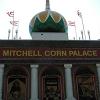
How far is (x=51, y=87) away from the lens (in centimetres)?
3122

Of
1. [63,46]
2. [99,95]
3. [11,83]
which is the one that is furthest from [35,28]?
[99,95]

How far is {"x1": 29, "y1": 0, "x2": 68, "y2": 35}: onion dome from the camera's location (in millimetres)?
34719

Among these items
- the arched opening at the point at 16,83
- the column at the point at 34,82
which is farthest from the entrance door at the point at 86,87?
the arched opening at the point at 16,83

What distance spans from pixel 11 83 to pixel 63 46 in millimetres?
6378

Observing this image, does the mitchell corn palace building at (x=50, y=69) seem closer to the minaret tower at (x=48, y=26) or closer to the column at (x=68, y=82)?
the column at (x=68, y=82)

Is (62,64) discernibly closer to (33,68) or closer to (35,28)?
(33,68)

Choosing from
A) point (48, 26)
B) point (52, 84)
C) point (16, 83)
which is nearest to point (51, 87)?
point (52, 84)

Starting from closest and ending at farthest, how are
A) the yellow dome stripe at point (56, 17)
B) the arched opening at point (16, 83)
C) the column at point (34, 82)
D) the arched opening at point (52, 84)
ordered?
the column at point (34, 82) < the arched opening at point (16, 83) < the arched opening at point (52, 84) < the yellow dome stripe at point (56, 17)

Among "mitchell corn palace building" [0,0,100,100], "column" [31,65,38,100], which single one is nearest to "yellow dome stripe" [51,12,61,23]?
"mitchell corn palace building" [0,0,100,100]

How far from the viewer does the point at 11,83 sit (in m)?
31.0

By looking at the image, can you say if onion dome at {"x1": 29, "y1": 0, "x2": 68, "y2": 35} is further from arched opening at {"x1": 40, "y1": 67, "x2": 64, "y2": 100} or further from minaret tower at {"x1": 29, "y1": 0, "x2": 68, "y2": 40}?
arched opening at {"x1": 40, "y1": 67, "x2": 64, "y2": 100}

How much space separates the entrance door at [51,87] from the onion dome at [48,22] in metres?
6.02

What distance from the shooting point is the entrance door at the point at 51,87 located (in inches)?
1204

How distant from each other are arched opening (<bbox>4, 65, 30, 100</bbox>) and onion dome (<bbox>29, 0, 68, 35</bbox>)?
588 centimetres
